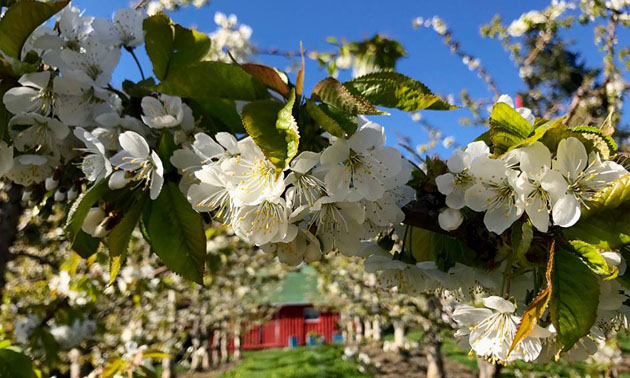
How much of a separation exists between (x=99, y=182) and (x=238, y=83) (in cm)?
30

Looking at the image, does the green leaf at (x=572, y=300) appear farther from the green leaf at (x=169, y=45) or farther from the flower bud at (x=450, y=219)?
the green leaf at (x=169, y=45)

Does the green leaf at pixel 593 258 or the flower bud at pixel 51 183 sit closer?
the green leaf at pixel 593 258

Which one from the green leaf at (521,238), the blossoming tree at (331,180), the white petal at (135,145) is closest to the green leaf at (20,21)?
the blossoming tree at (331,180)

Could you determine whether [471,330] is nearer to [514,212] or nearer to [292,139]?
[514,212]

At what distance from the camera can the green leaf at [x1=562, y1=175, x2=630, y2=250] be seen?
599mm

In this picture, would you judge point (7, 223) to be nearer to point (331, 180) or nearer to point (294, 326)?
point (331, 180)

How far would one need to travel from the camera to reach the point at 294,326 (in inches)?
806

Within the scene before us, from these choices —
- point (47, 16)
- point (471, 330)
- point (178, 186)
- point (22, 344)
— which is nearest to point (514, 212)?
point (471, 330)

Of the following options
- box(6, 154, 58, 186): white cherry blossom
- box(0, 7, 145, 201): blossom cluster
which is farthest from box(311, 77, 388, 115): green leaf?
box(6, 154, 58, 186): white cherry blossom

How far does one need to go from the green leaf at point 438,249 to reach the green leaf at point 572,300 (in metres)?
0.17

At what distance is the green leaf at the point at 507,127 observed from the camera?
2.15ft

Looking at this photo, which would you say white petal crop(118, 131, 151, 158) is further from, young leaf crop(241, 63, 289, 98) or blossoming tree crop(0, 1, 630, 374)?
young leaf crop(241, 63, 289, 98)

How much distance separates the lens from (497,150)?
67 cm

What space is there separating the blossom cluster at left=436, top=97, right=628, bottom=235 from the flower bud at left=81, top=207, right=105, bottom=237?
0.58 m
